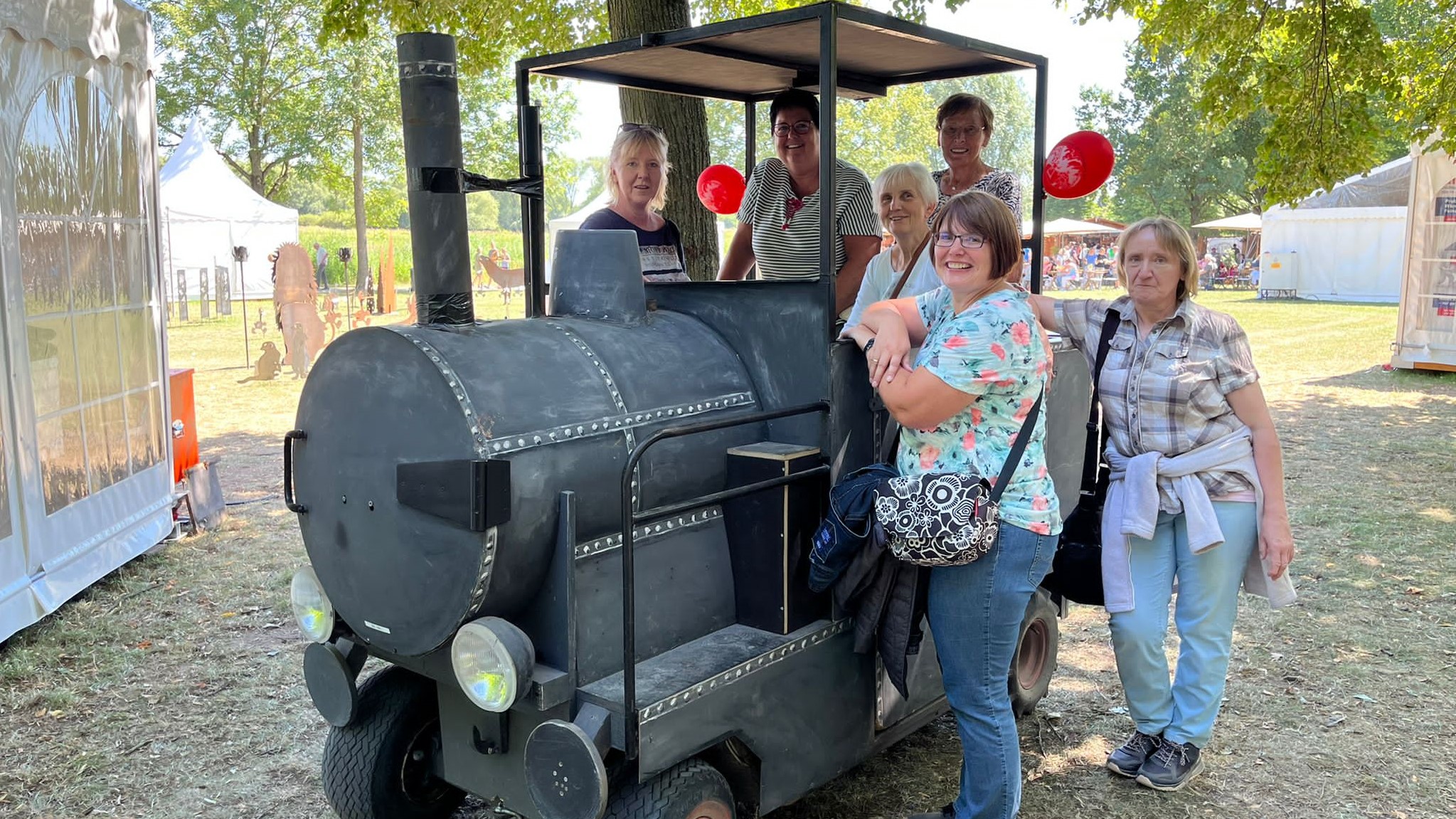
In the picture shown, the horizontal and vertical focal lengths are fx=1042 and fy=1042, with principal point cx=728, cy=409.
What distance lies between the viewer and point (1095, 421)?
3748 millimetres

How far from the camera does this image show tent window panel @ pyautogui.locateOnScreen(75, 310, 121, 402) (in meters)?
5.47

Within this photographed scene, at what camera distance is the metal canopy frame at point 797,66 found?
2930 mm

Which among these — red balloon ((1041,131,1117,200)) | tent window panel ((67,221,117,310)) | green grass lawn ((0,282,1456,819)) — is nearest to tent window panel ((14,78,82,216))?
tent window panel ((67,221,117,310))

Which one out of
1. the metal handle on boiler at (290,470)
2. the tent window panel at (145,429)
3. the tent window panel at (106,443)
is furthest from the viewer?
the tent window panel at (145,429)

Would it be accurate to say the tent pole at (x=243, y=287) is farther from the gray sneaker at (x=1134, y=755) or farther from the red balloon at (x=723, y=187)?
the gray sneaker at (x=1134, y=755)

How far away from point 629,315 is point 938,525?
116cm

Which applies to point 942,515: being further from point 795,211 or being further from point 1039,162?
point 1039,162

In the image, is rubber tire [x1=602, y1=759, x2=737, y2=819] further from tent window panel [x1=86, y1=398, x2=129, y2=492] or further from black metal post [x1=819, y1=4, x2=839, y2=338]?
tent window panel [x1=86, y1=398, x2=129, y2=492]

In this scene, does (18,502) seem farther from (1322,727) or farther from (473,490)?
(1322,727)

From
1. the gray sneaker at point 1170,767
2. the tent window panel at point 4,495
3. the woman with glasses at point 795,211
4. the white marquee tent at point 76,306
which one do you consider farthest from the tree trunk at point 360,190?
the gray sneaker at point 1170,767

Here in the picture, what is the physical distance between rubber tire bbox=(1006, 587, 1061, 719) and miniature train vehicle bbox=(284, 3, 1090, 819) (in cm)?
64

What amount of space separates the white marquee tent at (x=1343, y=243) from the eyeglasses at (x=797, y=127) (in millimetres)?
24827

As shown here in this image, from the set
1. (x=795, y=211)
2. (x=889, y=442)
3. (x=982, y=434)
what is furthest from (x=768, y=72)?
(x=982, y=434)

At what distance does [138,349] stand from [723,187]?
367 centimetres
